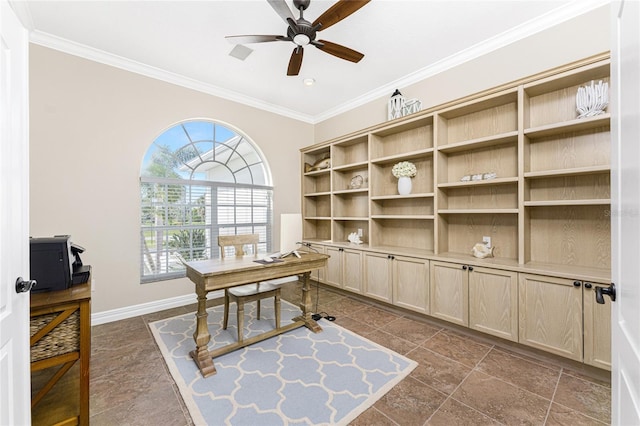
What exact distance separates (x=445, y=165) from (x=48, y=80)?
435cm

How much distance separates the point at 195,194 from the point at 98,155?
1113 millimetres

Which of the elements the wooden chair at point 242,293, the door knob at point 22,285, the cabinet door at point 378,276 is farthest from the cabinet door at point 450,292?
the door knob at point 22,285

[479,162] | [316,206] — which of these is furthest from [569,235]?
[316,206]

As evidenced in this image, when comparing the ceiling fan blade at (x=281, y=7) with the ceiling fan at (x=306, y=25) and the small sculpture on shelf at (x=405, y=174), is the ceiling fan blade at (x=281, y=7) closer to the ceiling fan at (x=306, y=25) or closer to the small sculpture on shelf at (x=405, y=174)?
the ceiling fan at (x=306, y=25)

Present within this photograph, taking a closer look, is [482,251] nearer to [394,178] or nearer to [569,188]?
[569,188]

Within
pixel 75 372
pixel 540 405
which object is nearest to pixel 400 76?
pixel 540 405

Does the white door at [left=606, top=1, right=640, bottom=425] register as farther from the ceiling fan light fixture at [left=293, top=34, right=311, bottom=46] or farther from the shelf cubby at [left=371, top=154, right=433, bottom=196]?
the shelf cubby at [left=371, top=154, right=433, bottom=196]

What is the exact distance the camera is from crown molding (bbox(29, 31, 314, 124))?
2.69 metres

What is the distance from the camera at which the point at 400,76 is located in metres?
3.47

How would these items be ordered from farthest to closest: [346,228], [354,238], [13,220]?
[346,228] → [354,238] → [13,220]

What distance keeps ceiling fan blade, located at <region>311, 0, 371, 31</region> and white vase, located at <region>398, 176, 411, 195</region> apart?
1980 millimetres

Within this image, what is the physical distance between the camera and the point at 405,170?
3.36 metres

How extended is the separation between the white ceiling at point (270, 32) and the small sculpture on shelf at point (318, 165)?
4.01 feet

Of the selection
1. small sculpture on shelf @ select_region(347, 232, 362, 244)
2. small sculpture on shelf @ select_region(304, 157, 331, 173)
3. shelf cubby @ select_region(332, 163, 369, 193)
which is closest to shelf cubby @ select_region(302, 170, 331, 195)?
small sculpture on shelf @ select_region(304, 157, 331, 173)
